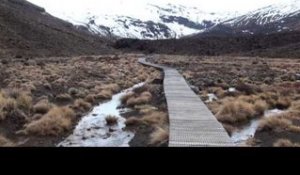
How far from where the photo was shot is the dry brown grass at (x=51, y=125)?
17.1 metres

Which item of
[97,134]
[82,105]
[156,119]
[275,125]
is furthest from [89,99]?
[275,125]

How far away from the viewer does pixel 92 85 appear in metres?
34.8

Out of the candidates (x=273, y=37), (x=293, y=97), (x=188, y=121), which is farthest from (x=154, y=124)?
(x=273, y=37)

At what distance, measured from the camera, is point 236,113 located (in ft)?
67.7

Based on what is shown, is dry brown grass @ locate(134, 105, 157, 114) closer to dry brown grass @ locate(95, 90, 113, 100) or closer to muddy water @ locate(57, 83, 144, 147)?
muddy water @ locate(57, 83, 144, 147)

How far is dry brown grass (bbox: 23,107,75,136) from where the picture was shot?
1714 cm

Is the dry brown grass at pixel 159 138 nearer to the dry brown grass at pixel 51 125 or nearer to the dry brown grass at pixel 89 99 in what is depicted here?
the dry brown grass at pixel 51 125

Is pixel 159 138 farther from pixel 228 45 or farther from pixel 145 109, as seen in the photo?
pixel 228 45

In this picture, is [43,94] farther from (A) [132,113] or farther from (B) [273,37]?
(B) [273,37]

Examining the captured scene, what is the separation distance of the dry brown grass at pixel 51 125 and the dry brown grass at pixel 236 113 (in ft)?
19.2

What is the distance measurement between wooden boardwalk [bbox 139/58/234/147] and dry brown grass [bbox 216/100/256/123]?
89 cm
